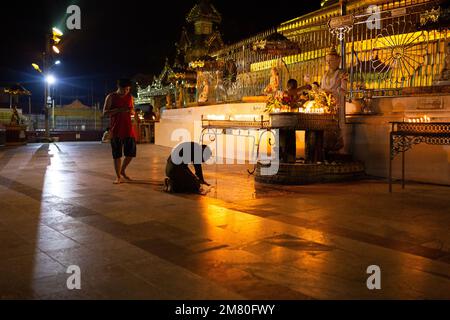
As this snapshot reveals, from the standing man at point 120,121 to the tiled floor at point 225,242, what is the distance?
1.06 m

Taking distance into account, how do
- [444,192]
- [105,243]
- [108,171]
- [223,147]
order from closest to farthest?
[105,243] → [444,192] → [108,171] → [223,147]

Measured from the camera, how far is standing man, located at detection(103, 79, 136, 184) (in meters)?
8.23

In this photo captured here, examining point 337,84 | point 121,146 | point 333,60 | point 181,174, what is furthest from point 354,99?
point 121,146

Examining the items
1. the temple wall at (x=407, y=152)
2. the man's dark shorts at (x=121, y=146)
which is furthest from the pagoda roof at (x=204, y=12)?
the man's dark shorts at (x=121, y=146)

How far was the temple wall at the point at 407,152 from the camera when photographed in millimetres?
8016

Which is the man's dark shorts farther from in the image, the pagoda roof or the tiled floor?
the pagoda roof

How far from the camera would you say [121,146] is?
840 centimetres

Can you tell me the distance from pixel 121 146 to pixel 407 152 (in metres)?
5.22

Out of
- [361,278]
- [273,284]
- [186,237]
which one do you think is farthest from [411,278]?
[186,237]

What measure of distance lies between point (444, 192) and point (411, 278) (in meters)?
4.40

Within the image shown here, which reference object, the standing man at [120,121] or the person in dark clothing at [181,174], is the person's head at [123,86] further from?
the person in dark clothing at [181,174]

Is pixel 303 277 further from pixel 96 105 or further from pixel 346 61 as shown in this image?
pixel 96 105

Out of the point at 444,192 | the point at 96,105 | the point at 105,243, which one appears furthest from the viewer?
the point at 96,105

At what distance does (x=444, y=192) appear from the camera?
7168 millimetres
